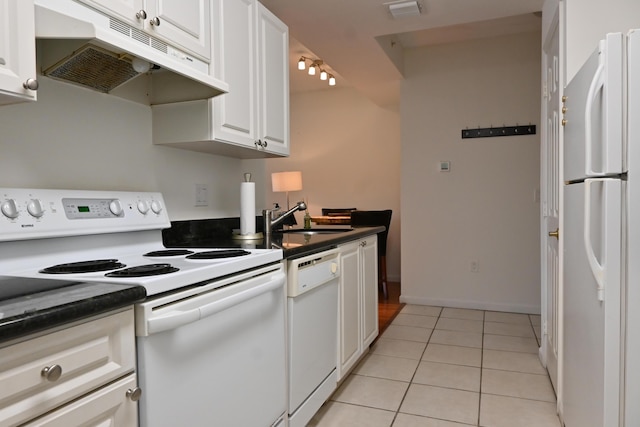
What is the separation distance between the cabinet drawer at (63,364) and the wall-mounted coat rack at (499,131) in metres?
3.76

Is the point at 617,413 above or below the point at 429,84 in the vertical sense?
below

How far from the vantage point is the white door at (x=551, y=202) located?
2.31m

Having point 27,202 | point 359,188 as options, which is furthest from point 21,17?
point 359,188

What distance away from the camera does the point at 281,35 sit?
2.39 metres

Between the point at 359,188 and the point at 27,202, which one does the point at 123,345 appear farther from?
the point at 359,188

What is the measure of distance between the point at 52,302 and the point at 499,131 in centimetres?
395

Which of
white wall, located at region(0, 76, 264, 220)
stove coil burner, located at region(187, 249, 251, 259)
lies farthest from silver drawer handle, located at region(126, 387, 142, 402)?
white wall, located at region(0, 76, 264, 220)

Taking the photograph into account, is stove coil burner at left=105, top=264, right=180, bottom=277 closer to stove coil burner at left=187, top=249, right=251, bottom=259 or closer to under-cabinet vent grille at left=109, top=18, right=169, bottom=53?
stove coil burner at left=187, top=249, right=251, bottom=259

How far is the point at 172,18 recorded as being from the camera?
1535mm

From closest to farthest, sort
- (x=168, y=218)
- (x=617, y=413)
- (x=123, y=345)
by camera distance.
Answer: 1. (x=123, y=345)
2. (x=617, y=413)
3. (x=168, y=218)

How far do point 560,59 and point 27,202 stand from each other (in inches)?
94.2

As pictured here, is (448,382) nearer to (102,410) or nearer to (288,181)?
(102,410)

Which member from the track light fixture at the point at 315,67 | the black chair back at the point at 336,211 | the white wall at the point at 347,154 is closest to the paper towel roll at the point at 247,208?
the track light fixture at the point at 315,67

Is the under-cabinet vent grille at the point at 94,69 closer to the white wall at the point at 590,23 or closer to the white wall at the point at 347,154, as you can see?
the white wall at the point at 590,23
